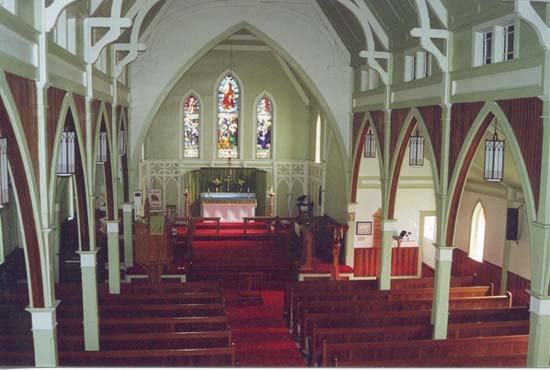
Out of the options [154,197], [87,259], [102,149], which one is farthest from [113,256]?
[154,197]

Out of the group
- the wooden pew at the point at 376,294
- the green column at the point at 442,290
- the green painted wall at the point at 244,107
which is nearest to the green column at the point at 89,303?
the wooden pew at the point at 376,294

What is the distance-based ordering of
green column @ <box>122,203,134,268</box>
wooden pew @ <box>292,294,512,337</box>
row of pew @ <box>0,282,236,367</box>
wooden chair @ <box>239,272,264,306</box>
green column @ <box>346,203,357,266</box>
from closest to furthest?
row of pew @ <box>0,282,236,367</box> < wooden pew @ <box>292,294,512,337</box> < wooden chair @ <box>239,272,264,306</box> < green column @ <box>122,203,134,268</box> < green column @ <box>346,203,357,266</box>

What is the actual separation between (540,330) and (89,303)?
821cm

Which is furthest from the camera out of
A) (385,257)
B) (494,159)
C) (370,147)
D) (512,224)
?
(370,147)

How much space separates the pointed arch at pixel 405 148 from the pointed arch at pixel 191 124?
1343cm

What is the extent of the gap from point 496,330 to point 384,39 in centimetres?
810

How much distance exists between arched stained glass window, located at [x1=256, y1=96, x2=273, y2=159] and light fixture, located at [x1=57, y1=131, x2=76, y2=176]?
1781 centimetres

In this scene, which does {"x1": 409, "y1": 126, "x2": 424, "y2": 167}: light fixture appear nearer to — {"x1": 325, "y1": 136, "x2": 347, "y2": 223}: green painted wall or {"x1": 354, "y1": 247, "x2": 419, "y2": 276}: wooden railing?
{"x1": 325, "y1": 136, "x2": 347, "y2": 223}: green painted wall

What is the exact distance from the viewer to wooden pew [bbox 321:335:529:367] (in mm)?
10492

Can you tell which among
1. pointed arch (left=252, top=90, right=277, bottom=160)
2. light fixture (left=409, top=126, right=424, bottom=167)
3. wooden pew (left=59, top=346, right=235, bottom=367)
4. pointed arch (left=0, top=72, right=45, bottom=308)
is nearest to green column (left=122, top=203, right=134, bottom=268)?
wooden pew (left=59, top=346, right=235, bottom=367)

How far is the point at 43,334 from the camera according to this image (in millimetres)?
8625

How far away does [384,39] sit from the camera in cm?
1600

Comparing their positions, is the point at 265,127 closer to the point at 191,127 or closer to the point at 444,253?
the point at 191,127

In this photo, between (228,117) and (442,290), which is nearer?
(442,290)
